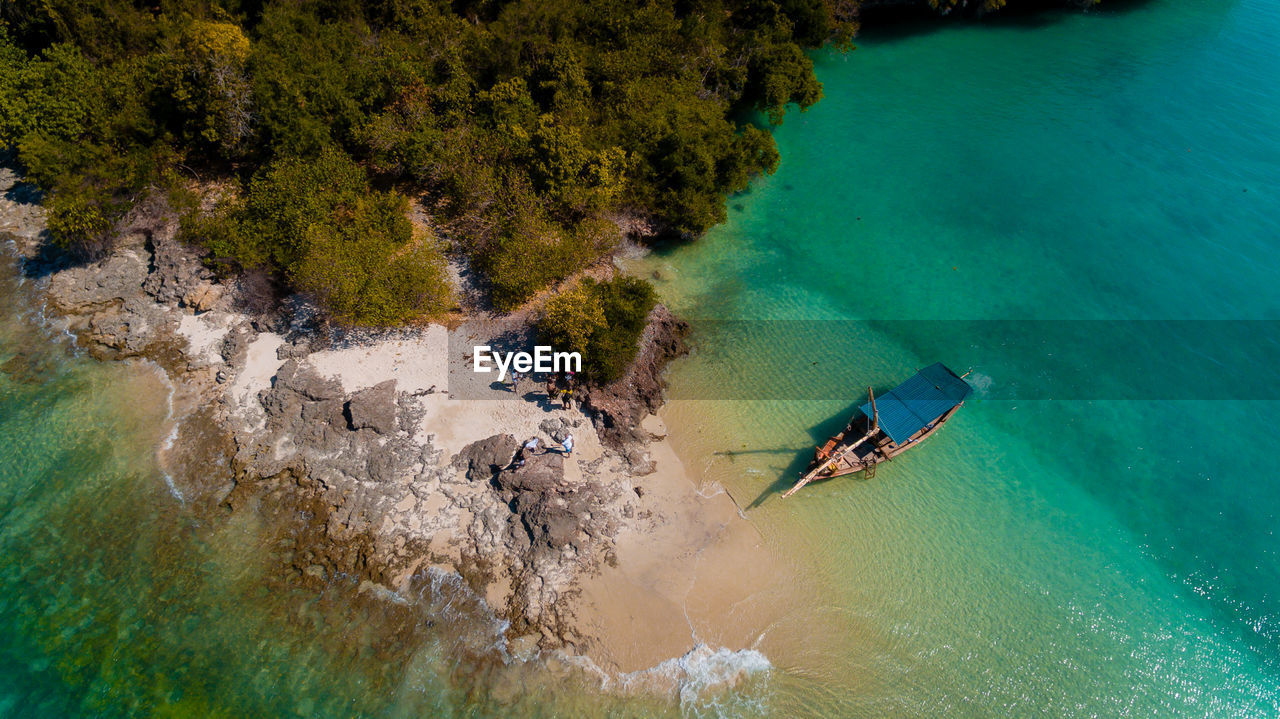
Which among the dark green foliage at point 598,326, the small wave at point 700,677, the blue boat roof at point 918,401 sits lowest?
the small wave at point 700,677

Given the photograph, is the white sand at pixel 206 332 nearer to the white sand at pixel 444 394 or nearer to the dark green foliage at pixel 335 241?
the dark green foliage at pixel 335 241

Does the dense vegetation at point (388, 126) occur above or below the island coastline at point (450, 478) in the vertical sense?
above

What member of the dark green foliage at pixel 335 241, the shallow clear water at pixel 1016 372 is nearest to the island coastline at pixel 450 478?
the dark green foliage at pixel 335 241

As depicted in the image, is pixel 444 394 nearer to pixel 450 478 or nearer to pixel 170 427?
pixel 450 478

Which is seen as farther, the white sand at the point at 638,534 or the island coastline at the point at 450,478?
the island coastline at the point at 450,478

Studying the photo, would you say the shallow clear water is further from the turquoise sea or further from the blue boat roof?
the blue boat roof

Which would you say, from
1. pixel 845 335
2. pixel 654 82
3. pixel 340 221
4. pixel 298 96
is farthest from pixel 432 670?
pixel 654 82

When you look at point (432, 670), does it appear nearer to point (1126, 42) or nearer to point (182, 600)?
point (182, 600)
